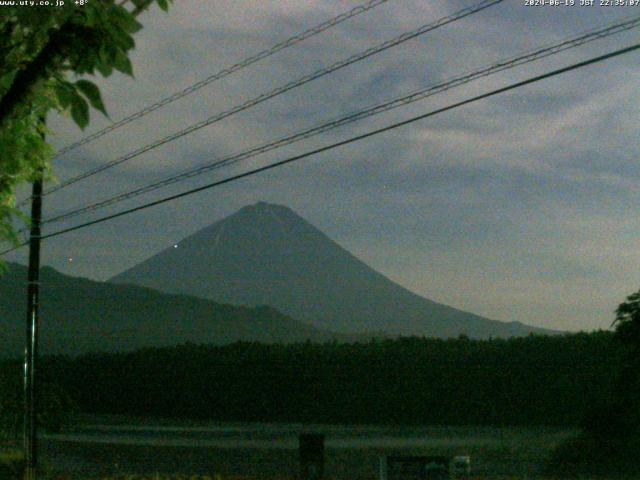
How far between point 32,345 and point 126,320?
431 ft

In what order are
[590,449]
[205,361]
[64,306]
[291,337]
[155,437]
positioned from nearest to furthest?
[590,449]
[155,437]
[205,361]
[291,337]
[64,306]

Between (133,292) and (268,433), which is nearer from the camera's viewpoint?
(268,433)

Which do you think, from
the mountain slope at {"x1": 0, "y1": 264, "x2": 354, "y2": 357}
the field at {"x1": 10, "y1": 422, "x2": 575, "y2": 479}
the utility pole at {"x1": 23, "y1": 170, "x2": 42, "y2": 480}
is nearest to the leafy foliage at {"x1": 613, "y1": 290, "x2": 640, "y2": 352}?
the field at {"x1": 10, "y1": 422, "x2": 575, "y2": 479}

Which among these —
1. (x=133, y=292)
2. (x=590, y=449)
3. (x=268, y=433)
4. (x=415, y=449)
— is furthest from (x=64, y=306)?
(x=590, y=449)

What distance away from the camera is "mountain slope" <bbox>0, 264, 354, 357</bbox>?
405 feet

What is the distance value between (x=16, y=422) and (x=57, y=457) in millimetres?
4729

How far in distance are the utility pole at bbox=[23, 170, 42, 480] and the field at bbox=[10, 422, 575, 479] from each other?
0.73 m

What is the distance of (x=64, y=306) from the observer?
6137 inches

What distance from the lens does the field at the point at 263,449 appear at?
19.2 meters

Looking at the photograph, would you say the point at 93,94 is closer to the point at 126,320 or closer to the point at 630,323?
the point at 630,323

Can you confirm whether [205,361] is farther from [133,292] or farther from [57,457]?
[133,292]

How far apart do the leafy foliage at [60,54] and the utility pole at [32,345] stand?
468 inches

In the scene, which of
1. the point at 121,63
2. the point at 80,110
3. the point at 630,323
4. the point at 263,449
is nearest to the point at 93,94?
the point at 80,110

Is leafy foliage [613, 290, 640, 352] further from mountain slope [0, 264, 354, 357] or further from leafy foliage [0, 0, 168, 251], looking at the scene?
mountain slope [0, 264, 354, 357]
